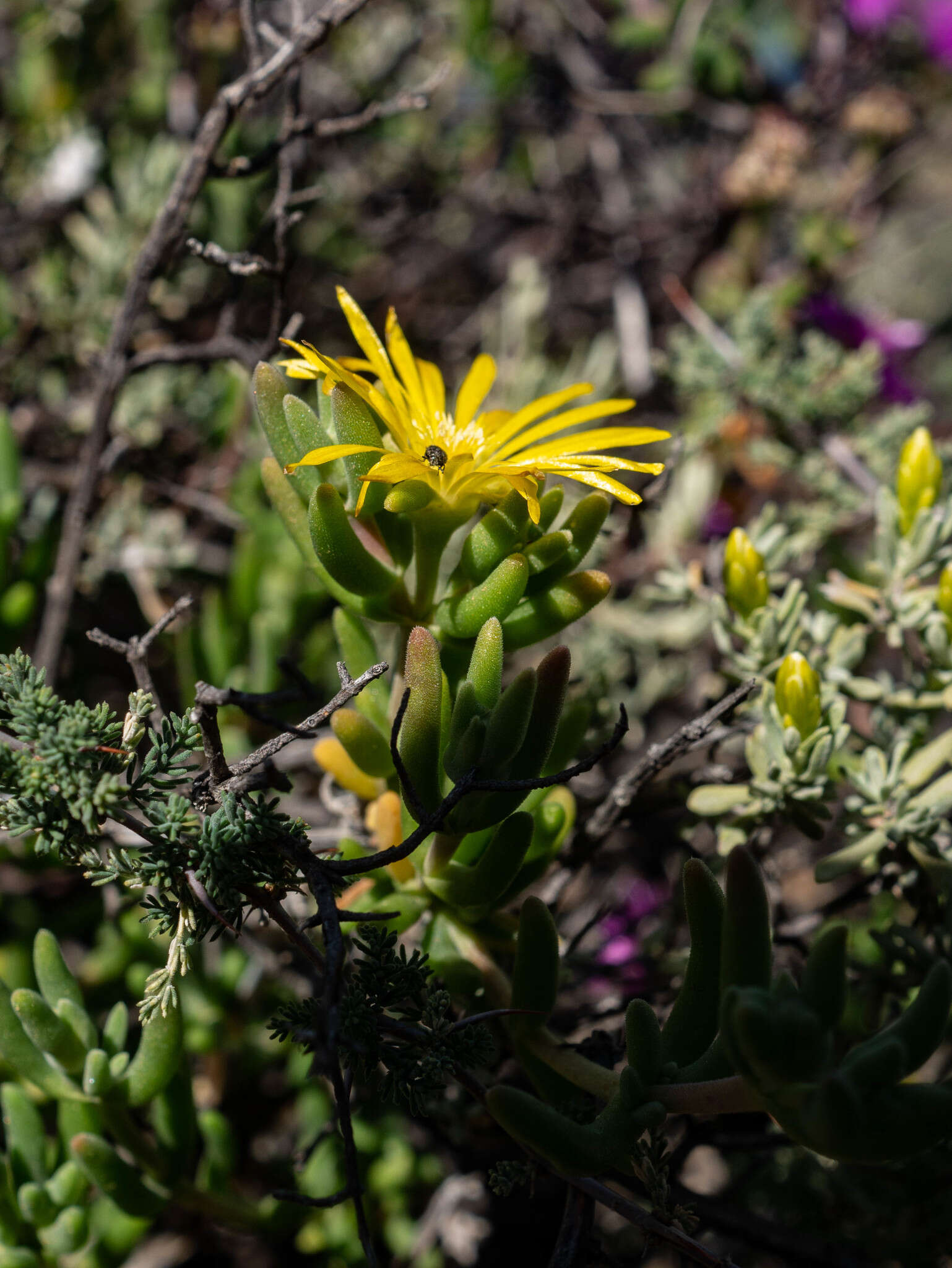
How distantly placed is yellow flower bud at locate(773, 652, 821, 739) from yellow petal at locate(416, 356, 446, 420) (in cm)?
50

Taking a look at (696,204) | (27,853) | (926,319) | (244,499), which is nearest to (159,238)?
(244,499)

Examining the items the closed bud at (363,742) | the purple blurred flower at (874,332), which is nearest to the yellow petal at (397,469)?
the closed bud at (363,742)

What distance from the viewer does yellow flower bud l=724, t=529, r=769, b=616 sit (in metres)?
1.13

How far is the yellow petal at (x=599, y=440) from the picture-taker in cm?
94

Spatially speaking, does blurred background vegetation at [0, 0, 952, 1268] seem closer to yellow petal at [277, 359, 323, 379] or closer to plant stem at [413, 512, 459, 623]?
yellow petal at [277, 359, 323, 379]

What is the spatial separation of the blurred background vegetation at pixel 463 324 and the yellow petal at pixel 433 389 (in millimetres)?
187

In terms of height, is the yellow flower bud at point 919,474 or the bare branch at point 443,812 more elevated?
the yellow flower bud at point 919,474

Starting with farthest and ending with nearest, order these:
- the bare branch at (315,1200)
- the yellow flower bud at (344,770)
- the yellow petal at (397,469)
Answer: the yellow flower bud at (344,770) < the yellow petal at (397,469) < the bare branch at (315,1200)

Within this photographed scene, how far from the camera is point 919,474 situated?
1.19 m

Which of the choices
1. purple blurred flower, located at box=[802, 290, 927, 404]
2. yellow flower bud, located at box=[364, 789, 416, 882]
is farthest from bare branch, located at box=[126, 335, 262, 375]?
purple blurred flower, located at box=[802, 290, 927, 404]

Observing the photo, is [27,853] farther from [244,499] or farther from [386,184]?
[386,184]

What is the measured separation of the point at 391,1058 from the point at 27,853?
80cm

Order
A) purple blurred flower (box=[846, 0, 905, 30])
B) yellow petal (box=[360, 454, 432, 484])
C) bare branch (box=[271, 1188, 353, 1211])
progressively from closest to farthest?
bare branch (box=[271, 1188, 353, 1211]) < yellow petal (box=[360, 454, 432, 484]) < purple blurred flower (box=[846, 0, 905, 30])

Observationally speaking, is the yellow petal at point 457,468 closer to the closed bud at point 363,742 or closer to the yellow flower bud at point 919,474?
the closed bud at point 363,742
